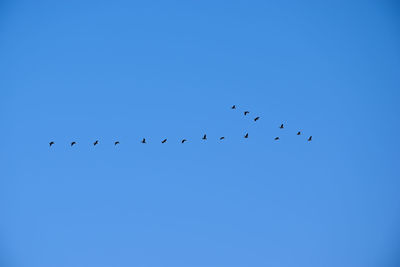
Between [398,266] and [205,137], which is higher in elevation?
[205,137]

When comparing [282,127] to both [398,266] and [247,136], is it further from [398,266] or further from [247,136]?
[398,266]

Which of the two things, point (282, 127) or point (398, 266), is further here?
point (398, 266)

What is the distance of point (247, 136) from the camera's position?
36.9 m

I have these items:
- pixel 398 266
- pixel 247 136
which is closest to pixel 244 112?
pixel 247 136

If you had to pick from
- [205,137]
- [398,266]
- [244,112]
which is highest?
[244,112]

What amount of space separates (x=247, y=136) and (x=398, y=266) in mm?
29023

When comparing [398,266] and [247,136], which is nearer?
[247,136]

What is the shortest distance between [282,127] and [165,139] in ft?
35.5

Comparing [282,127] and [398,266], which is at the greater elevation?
[282,127]

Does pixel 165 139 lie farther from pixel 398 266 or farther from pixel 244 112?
pixel 398 266

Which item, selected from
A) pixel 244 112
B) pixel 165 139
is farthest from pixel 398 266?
pixel 165 139

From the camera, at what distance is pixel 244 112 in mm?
37469

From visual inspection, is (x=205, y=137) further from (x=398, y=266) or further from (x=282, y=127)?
(x=398, y=266)

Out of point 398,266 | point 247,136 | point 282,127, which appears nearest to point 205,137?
point 247,136
